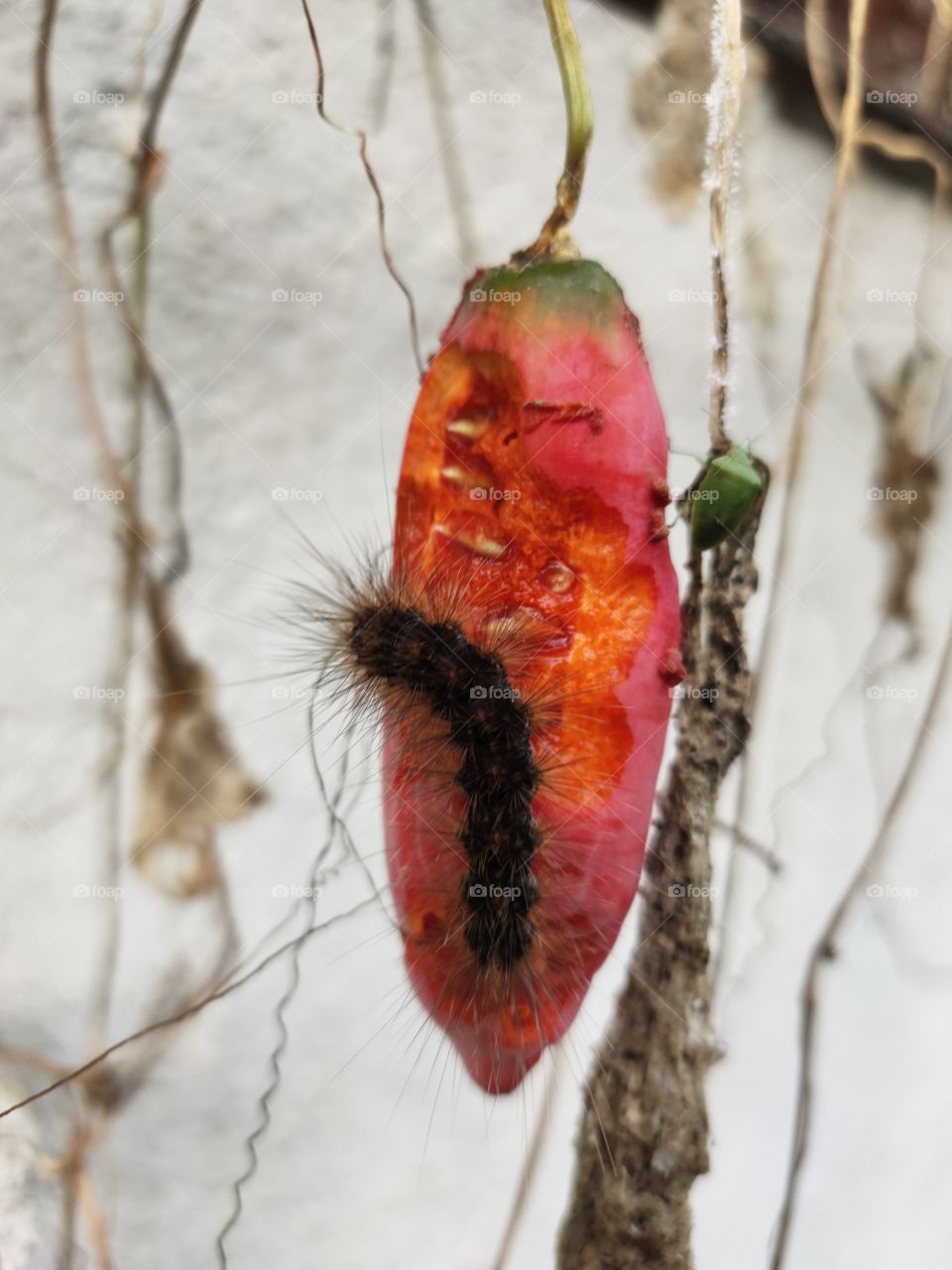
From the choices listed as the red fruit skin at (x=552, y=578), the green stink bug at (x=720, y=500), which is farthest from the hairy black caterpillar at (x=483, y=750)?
the green stink bug at (x=720, y=500)

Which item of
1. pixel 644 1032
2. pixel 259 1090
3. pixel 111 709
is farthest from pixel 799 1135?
pixel 111 709

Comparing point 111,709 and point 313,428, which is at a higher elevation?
point 313,428

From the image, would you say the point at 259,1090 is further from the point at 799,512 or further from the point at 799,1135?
the point at 799,512

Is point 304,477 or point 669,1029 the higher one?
point 304,477

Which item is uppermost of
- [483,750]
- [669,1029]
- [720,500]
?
[720,500]

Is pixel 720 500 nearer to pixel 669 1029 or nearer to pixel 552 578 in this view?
pixel 552 578

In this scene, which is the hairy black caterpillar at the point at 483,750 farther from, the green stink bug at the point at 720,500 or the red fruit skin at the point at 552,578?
the green stink bug at the point at 720,500

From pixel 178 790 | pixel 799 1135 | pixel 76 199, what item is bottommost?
pixel 799 1135

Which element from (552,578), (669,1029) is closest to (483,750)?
(552,578)
